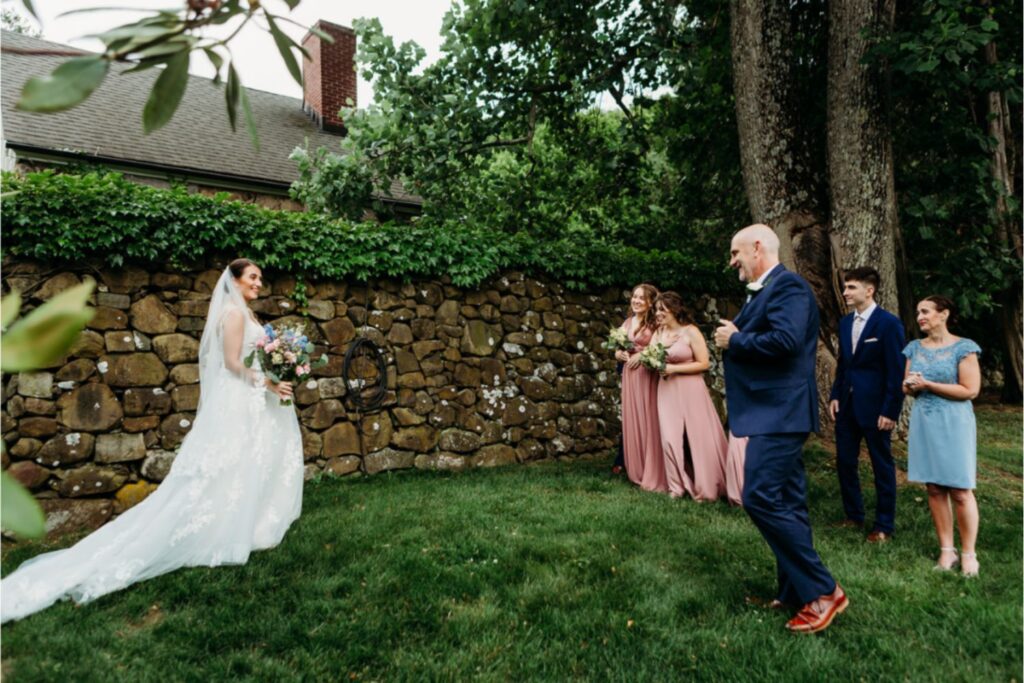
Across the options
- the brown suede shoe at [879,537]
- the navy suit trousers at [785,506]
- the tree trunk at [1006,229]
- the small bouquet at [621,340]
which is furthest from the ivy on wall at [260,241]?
the navy suit trousers at [785,506]

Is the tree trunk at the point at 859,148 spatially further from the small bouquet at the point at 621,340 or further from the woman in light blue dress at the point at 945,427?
the woman in light blue dress at the point at 945,427

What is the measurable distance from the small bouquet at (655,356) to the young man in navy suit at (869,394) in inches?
69.5

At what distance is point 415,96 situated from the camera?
8812 millimetres

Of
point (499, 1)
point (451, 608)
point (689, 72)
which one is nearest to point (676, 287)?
point (689, 72)

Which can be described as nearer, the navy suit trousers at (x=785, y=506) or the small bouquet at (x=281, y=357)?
the navy suit trousers at (x=785, y=506)

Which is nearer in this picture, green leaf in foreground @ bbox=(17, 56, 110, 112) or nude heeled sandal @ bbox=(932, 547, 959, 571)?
green leaf in foreground @ bbox=(17, 56, 110, 112)

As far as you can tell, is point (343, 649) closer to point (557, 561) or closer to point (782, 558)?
point (557, 561)

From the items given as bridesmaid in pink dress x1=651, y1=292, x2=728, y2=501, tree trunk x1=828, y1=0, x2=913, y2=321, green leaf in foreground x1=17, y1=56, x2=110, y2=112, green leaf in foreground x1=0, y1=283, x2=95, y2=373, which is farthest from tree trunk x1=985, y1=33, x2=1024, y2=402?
green leaf in foreground x1=0, y1=283, x2=95, y2=373

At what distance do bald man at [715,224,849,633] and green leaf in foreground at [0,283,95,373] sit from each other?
10.8 feet

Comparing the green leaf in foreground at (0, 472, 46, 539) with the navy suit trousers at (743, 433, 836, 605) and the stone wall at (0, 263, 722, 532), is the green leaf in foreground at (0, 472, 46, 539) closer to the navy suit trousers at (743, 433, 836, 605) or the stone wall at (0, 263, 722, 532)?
the navy suit trousers at (743, 433, 836, 605)

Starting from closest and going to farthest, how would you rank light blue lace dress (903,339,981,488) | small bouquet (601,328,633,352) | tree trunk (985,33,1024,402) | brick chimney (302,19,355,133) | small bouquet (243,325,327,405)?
light blue lace dress (903,339,981,488)
small bouquet (243,325,327,405)
small bouquet (601,328,633,352)
tree trunk (985,33,1024,402)
brick chimney (302,19,355,133)

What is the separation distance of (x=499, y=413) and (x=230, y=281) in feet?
12.9

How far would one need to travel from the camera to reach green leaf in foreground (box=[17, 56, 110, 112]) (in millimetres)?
671

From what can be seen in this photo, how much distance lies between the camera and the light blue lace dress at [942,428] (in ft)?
13.4
